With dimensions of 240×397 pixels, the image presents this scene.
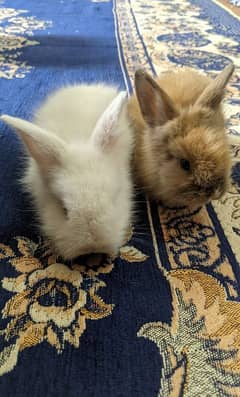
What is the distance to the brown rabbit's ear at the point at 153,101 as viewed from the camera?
0.99 metres

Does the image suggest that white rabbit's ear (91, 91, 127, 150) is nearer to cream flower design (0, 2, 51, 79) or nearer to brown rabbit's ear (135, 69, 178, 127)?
brown rabbit's ear (135, 69, 178, 127)

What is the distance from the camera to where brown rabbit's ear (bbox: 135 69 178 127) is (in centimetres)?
99

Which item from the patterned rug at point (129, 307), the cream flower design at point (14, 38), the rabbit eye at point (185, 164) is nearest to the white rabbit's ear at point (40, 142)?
the patterned rug at point (129, 307)

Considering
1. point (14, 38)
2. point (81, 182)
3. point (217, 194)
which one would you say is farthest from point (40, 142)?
point (14, 38)

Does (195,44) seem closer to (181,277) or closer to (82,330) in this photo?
(181,277)

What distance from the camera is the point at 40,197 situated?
0.92 metres

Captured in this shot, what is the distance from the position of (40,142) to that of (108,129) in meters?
0.16

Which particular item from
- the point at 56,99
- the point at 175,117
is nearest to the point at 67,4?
the point at 56,99

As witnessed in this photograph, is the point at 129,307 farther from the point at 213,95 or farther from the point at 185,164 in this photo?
the point at 213,95

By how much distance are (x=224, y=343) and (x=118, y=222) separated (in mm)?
321

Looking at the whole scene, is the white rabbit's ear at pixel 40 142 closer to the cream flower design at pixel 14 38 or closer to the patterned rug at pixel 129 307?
the patterned rug at pixel 129 307

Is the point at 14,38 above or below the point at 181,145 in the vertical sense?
below

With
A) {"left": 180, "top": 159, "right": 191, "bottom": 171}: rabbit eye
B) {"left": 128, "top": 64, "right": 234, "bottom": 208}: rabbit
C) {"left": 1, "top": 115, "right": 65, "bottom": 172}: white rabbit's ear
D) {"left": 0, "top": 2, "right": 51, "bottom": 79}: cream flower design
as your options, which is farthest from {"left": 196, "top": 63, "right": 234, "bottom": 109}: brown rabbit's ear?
{"left": 0, "top": 2, "right": 51, "bottom": 79}: cream flower design

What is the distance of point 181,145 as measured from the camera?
0.96 meters
